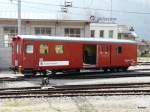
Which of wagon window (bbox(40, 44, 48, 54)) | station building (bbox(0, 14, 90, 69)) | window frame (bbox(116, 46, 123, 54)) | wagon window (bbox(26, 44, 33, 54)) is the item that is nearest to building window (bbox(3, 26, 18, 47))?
station building (bbox(0, 14, 90, 69))

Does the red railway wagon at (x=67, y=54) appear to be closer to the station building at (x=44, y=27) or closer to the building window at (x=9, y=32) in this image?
the station building at (x=44, y=27)

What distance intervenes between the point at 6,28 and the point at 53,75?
13.5 m

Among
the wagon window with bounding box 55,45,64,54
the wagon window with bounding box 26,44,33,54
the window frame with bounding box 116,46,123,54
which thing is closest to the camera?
the wagon window with bounding box 26,44,33,54

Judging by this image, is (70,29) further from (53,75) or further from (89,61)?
(53,75)

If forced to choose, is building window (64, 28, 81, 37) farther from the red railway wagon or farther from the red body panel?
the red railway wagon

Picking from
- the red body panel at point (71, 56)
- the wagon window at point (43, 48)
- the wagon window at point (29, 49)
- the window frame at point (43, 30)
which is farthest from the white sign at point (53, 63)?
the window frame at point (43, 30)

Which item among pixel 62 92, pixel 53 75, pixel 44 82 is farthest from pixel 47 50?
pixel 62 92

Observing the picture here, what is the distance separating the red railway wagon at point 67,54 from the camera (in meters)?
30.8

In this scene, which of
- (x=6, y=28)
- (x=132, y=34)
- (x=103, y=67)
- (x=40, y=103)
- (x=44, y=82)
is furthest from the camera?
(x=132, y=34)

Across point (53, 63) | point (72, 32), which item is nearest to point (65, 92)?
point (53, 63)

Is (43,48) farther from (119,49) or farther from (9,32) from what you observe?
(9,32)

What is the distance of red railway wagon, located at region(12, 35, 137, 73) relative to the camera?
101 feet

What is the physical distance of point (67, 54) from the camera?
32.7 meters

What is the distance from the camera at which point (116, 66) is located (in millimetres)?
36031
